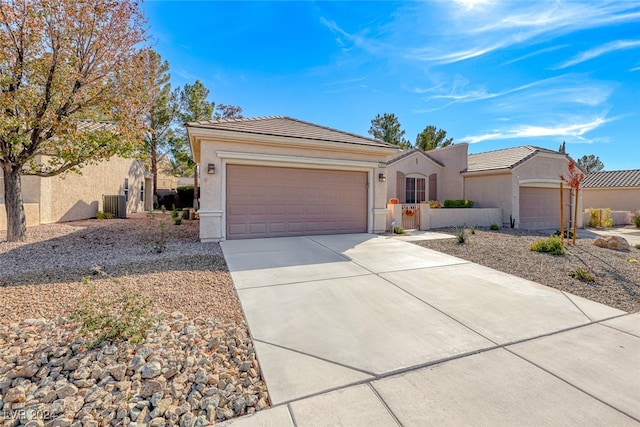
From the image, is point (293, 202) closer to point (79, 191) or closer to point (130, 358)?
point (130, 358)

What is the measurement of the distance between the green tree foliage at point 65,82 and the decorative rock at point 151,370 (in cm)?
769

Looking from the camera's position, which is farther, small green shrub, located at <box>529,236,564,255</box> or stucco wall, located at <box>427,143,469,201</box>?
stucco wall, located at <box>427,143,469,201</box>

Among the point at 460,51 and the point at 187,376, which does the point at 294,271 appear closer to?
the point at 187,376

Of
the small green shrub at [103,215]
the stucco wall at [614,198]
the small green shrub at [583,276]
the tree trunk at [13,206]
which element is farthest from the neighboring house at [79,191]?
the stucco wall at [614,198]

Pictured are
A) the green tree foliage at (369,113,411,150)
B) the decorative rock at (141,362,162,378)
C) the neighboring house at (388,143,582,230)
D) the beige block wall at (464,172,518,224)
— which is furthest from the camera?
the green tree foliage at (369,113,411,150)

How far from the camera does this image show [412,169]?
16.6 meters

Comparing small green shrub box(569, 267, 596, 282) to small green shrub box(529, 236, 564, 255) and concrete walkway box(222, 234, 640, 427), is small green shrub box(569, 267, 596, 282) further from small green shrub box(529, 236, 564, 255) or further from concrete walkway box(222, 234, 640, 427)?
small green shrub box(529, 236, 564, 255)

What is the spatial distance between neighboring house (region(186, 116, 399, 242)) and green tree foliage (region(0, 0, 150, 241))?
2.27 m

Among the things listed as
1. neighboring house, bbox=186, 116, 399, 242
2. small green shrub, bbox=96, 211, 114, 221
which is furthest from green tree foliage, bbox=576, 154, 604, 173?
small green shrub, bbox=96, 211, 114, 221

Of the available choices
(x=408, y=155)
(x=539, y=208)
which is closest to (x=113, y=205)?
(x=408, y=155)

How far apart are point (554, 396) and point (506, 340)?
0.94 metres

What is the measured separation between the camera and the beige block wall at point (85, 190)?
11781 millimetres

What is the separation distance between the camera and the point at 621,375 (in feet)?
8.38

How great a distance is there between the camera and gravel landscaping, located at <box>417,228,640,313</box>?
4.92 m
